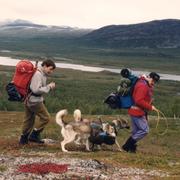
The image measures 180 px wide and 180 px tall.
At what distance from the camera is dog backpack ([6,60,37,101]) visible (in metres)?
19.7

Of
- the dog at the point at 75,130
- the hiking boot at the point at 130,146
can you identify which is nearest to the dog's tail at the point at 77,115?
the dog at the point at 75,130

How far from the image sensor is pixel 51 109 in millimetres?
59500

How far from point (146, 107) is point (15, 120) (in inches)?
905

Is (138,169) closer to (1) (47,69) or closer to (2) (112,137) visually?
(2) (112,137)

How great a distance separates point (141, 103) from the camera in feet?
65.2

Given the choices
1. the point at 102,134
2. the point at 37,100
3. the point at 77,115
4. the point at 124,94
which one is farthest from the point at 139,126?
the point at 37,100

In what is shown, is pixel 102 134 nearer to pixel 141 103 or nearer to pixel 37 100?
pixel 141 103

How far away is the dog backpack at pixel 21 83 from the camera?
19734mm

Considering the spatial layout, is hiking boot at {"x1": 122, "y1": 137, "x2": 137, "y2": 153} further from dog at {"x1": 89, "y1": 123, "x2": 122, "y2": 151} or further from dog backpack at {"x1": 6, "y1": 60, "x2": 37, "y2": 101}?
dog backpack at {"x1": 6, "y1": 60, "x2": 37, "y2": 101}

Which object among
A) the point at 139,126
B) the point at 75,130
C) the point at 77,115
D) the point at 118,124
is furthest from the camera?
the point at 118,124

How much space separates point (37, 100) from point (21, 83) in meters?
0.92

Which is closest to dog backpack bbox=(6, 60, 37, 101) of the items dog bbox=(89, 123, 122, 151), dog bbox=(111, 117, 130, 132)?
dog bbox=(89, 123, 122, 151)

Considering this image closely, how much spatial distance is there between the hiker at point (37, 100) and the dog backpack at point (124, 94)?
242cm

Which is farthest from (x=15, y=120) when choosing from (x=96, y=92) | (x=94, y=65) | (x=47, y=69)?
(x=94, y=65)
